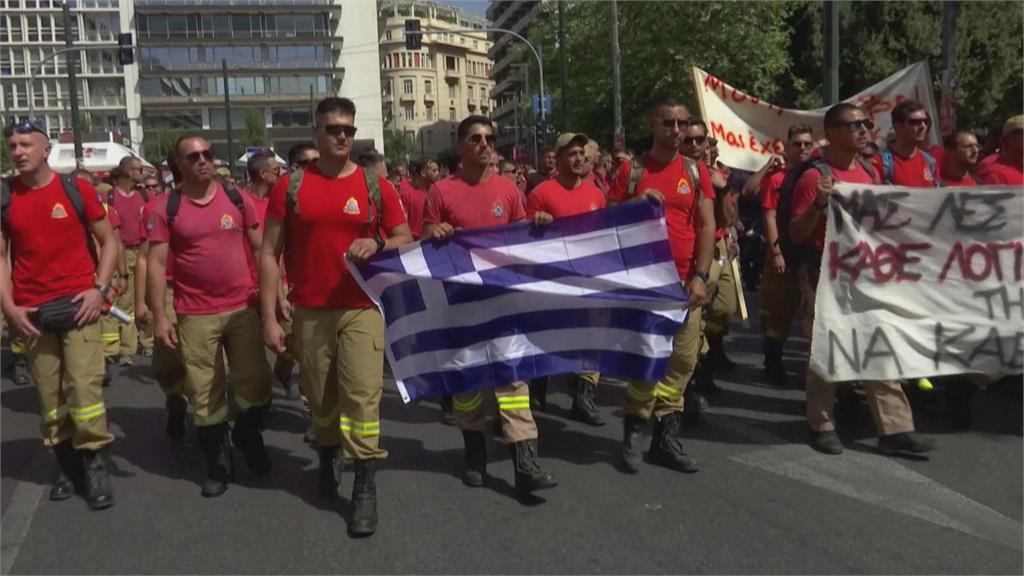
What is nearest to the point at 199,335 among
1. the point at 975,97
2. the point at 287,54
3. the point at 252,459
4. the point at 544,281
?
the point at 252,459

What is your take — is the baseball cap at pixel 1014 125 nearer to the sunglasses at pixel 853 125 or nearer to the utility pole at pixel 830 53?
the sunglasses at pixel 853 125

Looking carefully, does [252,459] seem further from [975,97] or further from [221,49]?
[221,49]

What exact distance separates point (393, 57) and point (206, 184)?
112 meters

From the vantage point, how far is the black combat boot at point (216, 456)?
17.3ft

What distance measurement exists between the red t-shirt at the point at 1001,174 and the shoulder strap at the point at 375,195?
4028 mm

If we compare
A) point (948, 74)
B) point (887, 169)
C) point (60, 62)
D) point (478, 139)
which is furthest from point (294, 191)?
point (60, 62)

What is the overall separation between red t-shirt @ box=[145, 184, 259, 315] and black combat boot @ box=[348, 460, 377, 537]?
1305 mm

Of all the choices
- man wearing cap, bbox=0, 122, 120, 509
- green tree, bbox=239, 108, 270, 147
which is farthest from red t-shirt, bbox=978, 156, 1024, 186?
green tree, bbox=239, 108, 270, 147

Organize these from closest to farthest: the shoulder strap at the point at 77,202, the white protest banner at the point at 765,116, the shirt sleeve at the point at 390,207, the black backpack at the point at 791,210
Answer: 1. the shirt sleeve at the point at 390,207
2. the shoulder strap at the point at 77,202
3. the black backpack at the point at 791,210
4. the white protest banner at the point at 765,116

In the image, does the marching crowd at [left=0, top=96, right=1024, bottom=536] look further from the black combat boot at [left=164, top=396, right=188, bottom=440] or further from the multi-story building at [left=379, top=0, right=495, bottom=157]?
the multi-story building at [left=379, top=0, right=495, bottom=157]

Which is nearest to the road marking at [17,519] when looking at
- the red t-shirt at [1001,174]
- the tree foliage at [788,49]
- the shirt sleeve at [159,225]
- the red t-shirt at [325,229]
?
the shirt sleeve at [159,225]

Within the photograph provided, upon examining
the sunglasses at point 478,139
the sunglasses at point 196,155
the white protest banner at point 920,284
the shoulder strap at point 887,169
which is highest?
the sunglasses at point 478,139

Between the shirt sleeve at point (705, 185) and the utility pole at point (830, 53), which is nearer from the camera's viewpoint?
the shirt sleeve at point (705, 185)

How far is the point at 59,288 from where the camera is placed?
5051 mm
